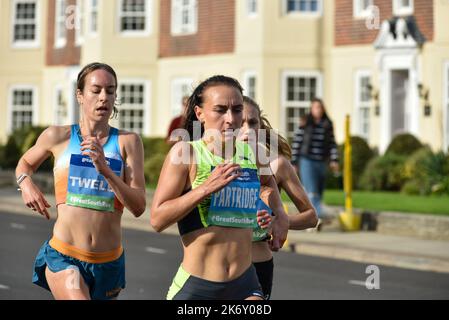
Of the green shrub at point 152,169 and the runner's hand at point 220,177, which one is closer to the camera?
the runner's hand at point 220,177

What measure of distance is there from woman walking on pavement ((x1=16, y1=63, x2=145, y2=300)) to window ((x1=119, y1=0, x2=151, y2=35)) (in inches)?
1226

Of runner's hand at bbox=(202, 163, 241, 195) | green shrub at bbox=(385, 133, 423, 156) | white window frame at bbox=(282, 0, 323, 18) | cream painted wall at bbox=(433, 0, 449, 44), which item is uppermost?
white window frame at bbox=(282, 0, 323, 18)

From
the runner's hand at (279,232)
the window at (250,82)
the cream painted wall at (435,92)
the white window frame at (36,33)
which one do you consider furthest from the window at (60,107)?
the runner's hand at (279,232)

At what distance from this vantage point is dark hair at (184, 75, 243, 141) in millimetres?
6293

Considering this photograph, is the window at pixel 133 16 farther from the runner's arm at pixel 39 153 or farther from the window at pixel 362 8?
the runner's arm at pixel 39 153

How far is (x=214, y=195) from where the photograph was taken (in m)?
6.20

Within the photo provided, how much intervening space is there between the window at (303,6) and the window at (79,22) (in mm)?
Answer: 9601

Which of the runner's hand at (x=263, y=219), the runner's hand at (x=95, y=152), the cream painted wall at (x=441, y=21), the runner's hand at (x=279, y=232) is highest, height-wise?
the cream painted wall at (x=441, y=21)

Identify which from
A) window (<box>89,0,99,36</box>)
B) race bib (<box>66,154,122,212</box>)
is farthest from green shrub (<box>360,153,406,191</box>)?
race bib (<box>66,154,122,212</box>)

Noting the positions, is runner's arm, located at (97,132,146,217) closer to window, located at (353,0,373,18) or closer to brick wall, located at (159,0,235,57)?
window, located at (353,0,373,18)

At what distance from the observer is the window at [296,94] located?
32.3m

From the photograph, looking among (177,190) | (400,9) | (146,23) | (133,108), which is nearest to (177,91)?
(133,108)

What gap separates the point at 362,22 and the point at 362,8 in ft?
1.13
